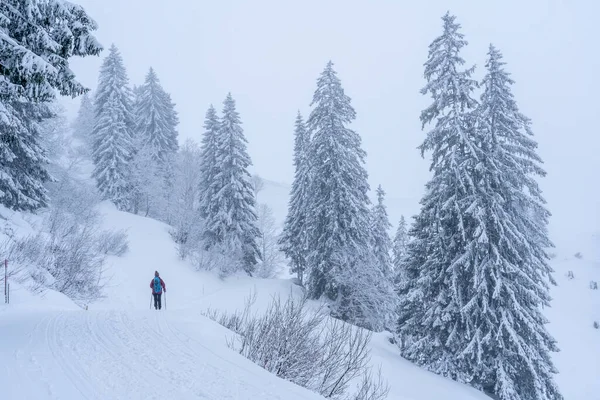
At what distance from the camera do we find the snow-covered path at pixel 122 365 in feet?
16.4

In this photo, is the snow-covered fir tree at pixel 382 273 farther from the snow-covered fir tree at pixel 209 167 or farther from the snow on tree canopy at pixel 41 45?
the snow on tree canopy at pixel 41 45

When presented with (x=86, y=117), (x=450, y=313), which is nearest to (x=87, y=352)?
(x=450, y=313)

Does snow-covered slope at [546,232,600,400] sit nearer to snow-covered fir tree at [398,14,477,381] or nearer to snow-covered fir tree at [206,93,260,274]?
snow-covered fir tree at [398,14,477,381]

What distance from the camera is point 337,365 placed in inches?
262

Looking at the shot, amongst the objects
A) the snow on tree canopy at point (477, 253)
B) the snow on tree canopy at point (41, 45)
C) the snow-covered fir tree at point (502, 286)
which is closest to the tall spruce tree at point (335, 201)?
the snow on tree canopy at point (477, 253)

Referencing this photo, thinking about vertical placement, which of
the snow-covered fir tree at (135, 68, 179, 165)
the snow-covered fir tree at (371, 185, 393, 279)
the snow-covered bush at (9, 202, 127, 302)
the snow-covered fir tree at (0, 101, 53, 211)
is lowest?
the snow-covered bush at (9, 202, 127, 302)

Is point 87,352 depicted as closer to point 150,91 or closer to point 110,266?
point 110,266

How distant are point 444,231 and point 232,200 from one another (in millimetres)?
19940

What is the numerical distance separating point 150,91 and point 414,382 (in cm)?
4053

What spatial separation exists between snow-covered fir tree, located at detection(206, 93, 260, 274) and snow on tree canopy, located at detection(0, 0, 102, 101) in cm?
2410

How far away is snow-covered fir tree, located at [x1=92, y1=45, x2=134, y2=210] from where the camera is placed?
3591 cm

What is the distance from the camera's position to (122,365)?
5953 mm

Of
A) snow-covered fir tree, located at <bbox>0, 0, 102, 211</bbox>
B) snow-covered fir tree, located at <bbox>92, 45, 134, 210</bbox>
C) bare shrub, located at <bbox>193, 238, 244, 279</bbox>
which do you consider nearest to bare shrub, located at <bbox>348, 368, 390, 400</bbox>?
snow-covered fir tree, located at <bbox>0, 0, 102, 211</bbox>

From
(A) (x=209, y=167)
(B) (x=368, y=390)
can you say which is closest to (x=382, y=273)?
(A) (x=209, y=167)
